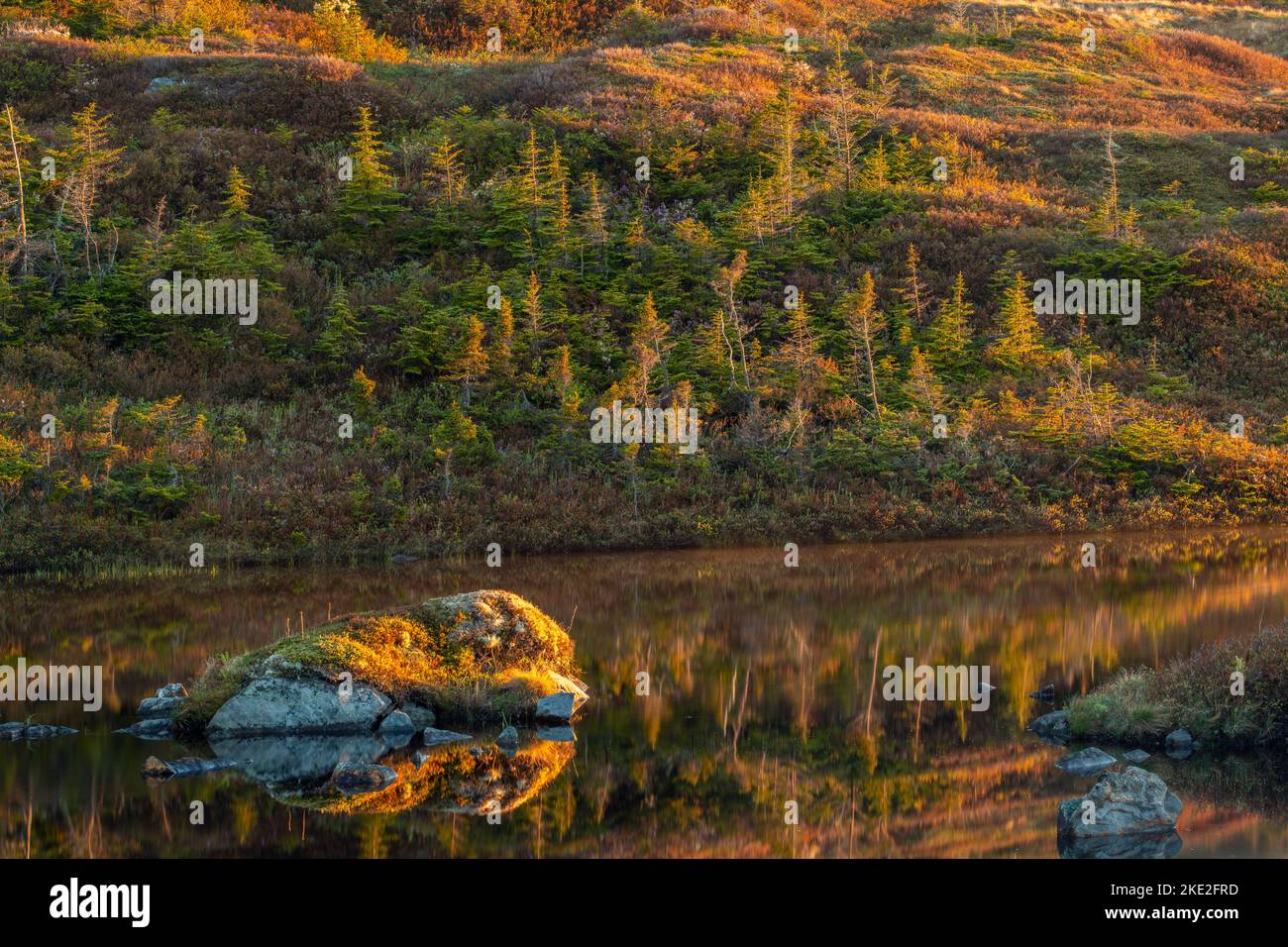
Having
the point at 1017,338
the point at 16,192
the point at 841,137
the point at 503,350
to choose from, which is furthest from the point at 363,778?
the point at 841,137

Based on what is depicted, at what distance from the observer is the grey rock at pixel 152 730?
588 inches

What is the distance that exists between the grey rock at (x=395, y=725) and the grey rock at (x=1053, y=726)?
7.15 meters

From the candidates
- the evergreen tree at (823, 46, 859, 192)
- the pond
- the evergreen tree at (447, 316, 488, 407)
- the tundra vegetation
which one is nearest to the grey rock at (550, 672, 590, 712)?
the pond

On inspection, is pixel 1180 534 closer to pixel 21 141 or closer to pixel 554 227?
pixel 554 227

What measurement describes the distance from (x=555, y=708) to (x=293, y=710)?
308 centimetres

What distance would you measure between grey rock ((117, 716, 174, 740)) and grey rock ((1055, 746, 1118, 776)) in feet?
32.8

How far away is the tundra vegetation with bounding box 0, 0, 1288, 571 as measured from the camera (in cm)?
2992

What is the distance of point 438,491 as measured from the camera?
1184 inches

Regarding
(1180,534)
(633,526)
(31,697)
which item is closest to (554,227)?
(633,526)

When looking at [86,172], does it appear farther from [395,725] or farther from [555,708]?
[555,708]

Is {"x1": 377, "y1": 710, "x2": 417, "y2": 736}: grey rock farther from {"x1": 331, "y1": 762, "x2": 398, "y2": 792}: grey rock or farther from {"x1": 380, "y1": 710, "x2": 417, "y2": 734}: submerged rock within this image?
{"x1": 331, "y1": 762, "x2": 398, "y2": 792}: grey rock

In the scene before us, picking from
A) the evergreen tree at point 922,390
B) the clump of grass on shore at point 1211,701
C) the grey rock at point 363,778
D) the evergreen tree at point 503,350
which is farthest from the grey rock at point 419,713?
the evergreen tree at point 922,390

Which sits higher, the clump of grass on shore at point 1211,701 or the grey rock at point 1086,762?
the clump of grass on shore at point 1211,701

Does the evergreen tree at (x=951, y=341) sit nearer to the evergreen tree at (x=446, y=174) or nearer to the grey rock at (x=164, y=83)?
the evergreen tree at (x=446, y=174)
